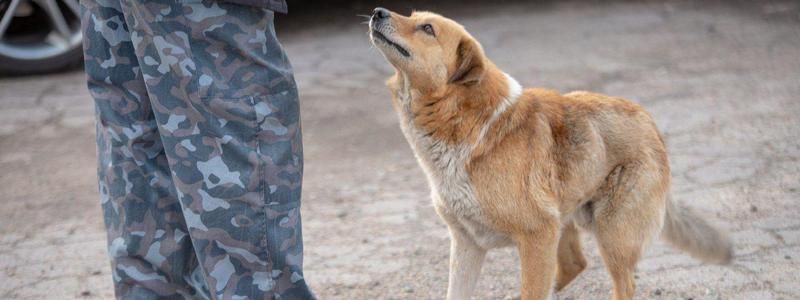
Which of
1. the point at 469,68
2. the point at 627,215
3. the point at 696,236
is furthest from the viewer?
the point at 696,236

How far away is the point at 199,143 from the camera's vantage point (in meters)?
2.68

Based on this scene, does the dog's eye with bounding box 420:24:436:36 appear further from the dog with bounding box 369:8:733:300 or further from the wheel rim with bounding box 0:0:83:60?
the wheel rim with bounding box 0:0:83:60

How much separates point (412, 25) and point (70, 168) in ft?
7.90

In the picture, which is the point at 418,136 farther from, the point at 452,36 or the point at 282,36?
the point at 282,36

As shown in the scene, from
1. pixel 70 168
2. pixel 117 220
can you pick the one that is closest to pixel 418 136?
pixel 117 220

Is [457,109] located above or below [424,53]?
below

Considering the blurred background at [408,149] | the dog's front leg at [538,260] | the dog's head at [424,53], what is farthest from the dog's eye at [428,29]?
the blurred background at [408,149]

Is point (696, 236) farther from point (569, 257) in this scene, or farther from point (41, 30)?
point (41, 30)

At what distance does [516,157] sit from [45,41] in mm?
3989

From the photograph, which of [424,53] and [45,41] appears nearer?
[424,53]

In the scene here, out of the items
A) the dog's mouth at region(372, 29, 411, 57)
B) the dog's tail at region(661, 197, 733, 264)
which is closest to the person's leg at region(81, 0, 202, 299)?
the dog's mouth at region(372, 29, 411, 57)

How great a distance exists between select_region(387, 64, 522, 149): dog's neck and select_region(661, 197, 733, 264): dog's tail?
0.74 meters

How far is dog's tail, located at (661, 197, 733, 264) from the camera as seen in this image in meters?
3.38

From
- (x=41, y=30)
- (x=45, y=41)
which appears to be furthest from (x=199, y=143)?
(x=41, y=30)
